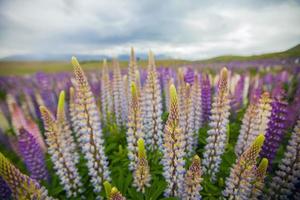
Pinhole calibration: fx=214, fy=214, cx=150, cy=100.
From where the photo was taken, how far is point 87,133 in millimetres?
3096

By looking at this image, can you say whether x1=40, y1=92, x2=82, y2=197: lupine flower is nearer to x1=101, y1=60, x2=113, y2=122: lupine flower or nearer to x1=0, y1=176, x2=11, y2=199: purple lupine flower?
x1=0, y1=176, x2=11, y2=199: purple lupine flower

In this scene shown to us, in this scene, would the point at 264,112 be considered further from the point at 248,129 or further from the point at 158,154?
the point at 158,154

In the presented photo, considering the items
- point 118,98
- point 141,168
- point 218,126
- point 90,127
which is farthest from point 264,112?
point 118,98

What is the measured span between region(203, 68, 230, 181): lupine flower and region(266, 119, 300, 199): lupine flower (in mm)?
842

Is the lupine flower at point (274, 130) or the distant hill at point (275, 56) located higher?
the distant hill at point (275, 56)

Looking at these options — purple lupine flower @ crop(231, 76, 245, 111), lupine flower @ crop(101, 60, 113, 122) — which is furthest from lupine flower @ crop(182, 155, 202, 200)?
purple lupine flower @ crop(231, 76, 245, 111)

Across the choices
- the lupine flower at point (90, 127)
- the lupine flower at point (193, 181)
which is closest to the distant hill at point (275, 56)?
the lupine flower at point (193, 181)

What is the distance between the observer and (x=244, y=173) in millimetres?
2557

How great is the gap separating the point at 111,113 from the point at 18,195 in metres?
4.08

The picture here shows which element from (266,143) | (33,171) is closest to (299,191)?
(266,143)

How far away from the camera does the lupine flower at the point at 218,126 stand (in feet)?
10.6

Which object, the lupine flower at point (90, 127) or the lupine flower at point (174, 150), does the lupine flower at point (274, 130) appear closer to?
the lupine flower at point (174, 150)

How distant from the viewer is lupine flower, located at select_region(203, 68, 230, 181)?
3.22 metres

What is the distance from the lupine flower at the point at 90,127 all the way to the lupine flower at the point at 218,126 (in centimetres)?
167
